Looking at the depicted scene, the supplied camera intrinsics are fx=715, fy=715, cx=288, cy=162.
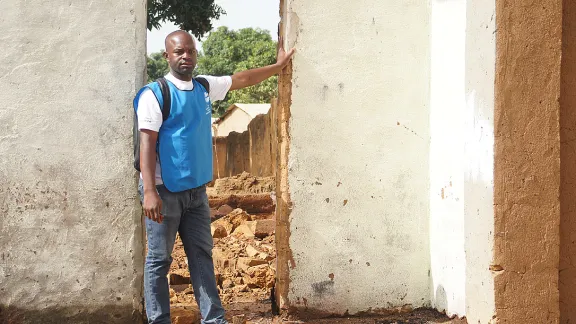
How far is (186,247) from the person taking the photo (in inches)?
175

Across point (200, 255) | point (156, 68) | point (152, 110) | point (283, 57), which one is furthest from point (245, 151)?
point (156, 68)

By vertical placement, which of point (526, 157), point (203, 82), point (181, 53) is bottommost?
point (526, 157)

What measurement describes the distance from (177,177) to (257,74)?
100 cm

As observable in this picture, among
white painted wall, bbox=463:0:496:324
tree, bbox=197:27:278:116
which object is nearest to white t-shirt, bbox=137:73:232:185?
white painted wall, bbox=463:0:496:324

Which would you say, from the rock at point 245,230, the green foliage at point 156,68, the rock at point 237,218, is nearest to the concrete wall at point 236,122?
the rock at point 237,218

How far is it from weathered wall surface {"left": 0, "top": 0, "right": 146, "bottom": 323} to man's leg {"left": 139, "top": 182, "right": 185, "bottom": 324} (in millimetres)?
536

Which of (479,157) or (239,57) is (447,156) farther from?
(239,57)

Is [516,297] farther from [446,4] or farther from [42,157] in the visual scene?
[42,157]

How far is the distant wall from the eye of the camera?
60.3 ft

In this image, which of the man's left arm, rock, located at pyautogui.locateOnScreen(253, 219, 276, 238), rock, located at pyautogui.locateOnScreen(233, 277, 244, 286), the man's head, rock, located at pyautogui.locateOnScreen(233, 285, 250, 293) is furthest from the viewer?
rock, located at pyautogui.locateOnScreen(253, 219, 276, 238)

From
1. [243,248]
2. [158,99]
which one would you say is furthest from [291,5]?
[243,248]

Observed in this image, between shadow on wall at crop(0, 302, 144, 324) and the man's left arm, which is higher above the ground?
the man's left arm

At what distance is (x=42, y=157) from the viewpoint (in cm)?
464

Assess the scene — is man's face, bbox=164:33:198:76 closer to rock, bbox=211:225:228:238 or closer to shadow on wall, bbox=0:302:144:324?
shadow on wall, bbox=0:302:144:324
